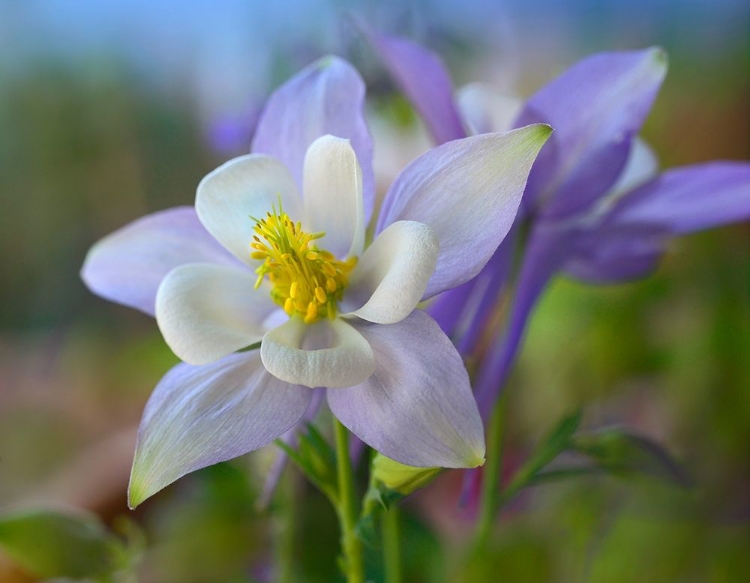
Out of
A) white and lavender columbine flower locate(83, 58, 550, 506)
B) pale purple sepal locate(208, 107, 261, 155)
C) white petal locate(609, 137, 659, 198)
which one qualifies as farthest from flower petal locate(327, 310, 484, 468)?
pale purple sepal locate(208, 107, 261, 155)

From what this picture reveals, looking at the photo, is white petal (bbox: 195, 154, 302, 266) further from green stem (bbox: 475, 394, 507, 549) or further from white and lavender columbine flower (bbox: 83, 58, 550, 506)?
green stem (bbox: 475, 394, 507, 549)

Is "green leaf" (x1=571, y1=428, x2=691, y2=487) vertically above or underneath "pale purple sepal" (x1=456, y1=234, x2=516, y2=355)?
underneath

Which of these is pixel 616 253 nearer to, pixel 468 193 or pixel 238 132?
pixel 468 193

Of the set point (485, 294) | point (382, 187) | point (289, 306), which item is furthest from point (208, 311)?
point (382, 187)

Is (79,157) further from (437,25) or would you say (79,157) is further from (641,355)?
(641,355)

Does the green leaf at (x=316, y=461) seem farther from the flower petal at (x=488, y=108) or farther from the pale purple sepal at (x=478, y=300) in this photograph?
the flower petal at (x=488, y=108)

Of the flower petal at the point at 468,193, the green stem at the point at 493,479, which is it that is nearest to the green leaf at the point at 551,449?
the green stem at the point at 493,479
